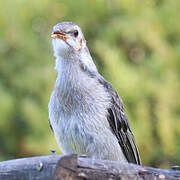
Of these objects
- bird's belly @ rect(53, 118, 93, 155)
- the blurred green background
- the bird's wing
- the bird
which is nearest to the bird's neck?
the bird

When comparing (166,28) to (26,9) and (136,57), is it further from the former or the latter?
(26,9)

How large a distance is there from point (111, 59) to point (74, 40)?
8.44 ft

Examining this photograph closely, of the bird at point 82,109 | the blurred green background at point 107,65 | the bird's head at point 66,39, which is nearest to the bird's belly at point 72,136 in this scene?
the bird at point 82,109

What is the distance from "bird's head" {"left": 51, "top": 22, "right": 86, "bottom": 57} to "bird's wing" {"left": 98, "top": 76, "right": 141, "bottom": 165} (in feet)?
1.42

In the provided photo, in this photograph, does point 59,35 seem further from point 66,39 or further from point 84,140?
point 84,140

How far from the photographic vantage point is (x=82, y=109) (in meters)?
4.52

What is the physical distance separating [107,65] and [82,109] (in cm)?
300

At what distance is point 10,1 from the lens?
27.1 ft

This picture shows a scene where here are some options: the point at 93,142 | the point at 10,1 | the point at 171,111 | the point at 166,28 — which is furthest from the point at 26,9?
the point at 93,142

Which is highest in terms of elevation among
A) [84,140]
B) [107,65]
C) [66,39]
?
[66,39]

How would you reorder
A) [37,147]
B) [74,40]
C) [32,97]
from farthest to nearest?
[32,97] → [37,147] → [74,40]

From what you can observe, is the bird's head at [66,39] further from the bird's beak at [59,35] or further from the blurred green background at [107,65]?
the blurred green background at [107,65]

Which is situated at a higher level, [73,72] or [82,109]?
[73,72]

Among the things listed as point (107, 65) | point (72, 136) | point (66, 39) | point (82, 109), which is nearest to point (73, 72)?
point (66, 39)
